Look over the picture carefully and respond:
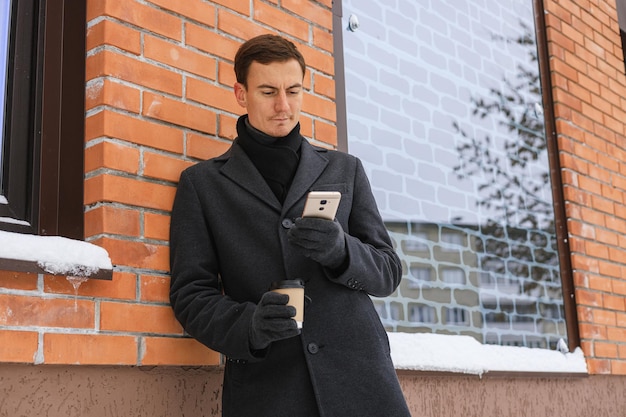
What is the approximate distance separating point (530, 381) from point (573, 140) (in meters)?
1.41

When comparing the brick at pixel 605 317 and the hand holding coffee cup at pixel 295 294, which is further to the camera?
the brick at pixel 605 317

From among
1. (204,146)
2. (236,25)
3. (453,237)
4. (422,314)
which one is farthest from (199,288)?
(453,237)

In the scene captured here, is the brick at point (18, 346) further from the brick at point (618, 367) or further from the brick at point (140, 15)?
the brick at point (618, 367)

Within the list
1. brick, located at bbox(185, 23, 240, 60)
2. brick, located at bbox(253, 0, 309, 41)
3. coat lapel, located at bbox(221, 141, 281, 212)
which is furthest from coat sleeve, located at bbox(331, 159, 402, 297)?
brick, located at bbox(253, 0, 309, 41)

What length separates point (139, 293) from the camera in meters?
2.23

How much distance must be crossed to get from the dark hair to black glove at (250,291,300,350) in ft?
2.49

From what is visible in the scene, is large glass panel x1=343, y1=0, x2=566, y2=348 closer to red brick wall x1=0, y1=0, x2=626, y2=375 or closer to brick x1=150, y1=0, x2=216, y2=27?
red brick wall x1=0, y1=0, x2=626, y2=375

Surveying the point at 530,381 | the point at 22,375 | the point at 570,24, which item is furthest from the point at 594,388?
the point at 22,375

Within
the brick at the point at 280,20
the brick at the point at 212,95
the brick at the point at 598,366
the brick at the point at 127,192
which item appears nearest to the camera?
the brick at the point at 127,192

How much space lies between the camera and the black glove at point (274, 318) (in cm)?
188

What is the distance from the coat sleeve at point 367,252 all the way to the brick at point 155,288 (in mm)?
507

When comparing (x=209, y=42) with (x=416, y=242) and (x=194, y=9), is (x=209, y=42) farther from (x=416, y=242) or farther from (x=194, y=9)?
(x=416, y=242)

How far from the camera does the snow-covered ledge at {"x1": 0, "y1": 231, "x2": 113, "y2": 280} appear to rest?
1.95 meters

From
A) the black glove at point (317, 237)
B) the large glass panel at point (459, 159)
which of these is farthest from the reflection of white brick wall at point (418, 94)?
the black glove at point (317, 237)
